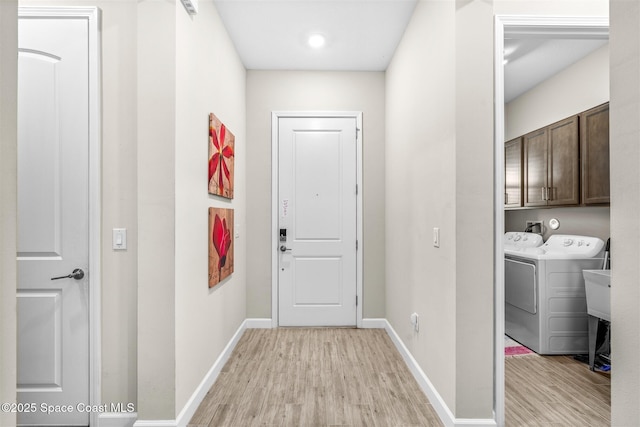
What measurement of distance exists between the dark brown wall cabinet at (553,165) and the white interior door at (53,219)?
3746 mm

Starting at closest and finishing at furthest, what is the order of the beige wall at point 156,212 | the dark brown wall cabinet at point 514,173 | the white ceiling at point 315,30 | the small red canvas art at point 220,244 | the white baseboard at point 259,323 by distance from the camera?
the beige wall at point 156,212
the small red canvas art at point 220,244
the white ceiling at point 315,30
the white baseboard at point 259,323
the dark brown wall cabinet at point 514,173

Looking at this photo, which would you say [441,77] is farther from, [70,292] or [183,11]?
[70,292]

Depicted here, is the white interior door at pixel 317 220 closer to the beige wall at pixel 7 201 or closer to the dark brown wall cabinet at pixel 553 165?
the dark brown wall cabinet at pixel 553 165

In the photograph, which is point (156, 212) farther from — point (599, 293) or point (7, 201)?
point (599, 293)

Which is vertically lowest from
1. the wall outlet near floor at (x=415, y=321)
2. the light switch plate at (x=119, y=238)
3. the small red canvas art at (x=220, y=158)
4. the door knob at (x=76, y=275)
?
the wall outlet near floor at (x=415, y=321)

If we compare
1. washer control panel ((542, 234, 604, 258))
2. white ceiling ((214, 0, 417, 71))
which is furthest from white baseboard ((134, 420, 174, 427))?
washer control panel ((542, 234, 604, 258))

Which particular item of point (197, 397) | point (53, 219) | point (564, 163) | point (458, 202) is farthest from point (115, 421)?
point (564, 163)

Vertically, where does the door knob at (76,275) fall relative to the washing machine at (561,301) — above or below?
above

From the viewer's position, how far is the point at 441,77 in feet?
6.52

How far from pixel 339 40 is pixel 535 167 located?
8.02ft

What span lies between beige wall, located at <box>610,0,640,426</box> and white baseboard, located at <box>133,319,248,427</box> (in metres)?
1.90

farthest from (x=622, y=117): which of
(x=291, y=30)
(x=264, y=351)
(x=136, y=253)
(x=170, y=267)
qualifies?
(x=264, y=351)

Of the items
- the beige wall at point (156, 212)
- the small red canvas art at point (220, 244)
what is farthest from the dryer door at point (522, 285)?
the beige wall at point (156, 212)

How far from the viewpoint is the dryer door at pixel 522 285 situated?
Answer: 2.87 meters
